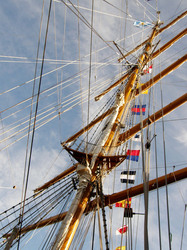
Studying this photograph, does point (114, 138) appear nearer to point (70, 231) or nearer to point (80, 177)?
point (80, 177)

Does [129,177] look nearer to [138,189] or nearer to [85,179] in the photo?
[138,189]

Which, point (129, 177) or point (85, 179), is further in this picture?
point (129, 177)

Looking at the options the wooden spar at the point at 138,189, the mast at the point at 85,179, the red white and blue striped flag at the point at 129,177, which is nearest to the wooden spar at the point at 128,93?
the mast at the point at 85,179

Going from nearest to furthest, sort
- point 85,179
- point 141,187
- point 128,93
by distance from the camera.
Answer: point 85,179 < point 141,187 < point 128,93

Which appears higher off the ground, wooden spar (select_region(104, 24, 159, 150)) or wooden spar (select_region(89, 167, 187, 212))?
wooden spar (select_region(104, 24, 159, 150))

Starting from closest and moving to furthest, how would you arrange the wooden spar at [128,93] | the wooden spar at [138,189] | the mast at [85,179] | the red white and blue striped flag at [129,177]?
the mast at [85,179] < the wooden spar at [138,189] < the wooden spar at [128,93] < the red white and blue striped flag at [129,177]

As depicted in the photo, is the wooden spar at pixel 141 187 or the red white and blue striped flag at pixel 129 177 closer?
the wooden spar at pixel 141 187

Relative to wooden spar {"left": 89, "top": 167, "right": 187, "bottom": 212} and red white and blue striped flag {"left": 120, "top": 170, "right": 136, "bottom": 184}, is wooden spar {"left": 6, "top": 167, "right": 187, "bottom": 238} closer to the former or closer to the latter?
wooden spar {"left": 89, "top": 167, "right": 187, "bottom": 212}

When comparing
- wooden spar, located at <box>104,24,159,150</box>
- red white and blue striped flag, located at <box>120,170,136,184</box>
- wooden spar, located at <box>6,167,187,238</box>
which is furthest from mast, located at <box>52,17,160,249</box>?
red white and blue striped flag, located at <box>120,170,136,184</box>

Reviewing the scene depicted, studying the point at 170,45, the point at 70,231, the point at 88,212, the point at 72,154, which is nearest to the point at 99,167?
the point at 72,154

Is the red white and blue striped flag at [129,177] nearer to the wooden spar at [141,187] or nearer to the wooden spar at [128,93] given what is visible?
the wooden spar at [141,187]

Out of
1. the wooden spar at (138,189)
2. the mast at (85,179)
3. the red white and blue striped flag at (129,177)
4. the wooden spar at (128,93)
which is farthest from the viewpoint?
the red white and blue striped flag at (129,177)

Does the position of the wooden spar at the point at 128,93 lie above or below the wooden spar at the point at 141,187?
above

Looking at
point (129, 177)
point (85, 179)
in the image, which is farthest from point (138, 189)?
point (85, 179)
